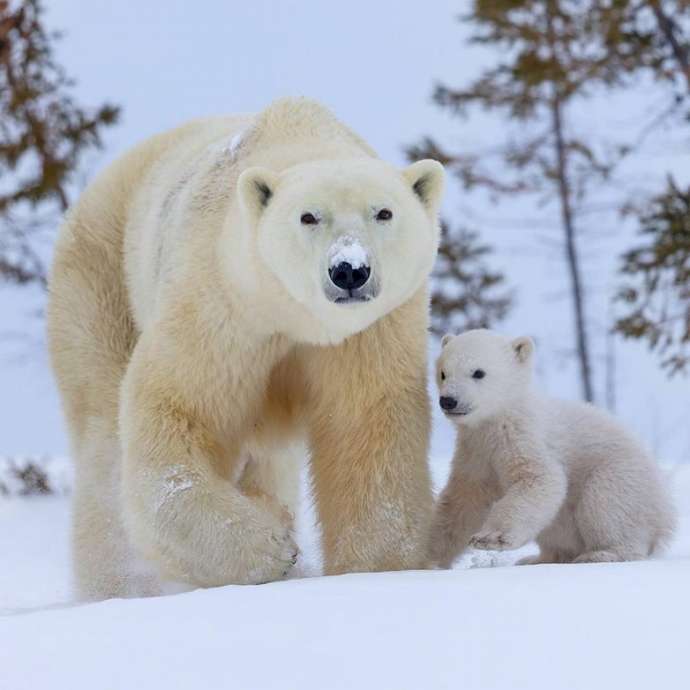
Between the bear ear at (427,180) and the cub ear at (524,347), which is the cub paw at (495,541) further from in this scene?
the bear ear at (427,180)

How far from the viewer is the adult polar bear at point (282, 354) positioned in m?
4.14

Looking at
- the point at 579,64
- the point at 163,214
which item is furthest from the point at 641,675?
the point at 579,64

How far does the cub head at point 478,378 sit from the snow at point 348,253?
0.96 m

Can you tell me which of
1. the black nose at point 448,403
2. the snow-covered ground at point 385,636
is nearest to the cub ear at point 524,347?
the black nose at point 448,403

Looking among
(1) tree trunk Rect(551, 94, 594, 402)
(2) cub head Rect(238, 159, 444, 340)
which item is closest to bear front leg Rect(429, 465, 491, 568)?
(2) cub head Rect(238, 159, 444, 340)

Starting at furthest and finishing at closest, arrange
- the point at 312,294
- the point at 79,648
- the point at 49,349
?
the point at 49,349 → the point at 312,294 → the point at 79,648

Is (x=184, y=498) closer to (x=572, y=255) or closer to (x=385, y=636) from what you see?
(x=385, y=636)

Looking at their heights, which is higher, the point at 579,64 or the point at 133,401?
the point at 579,64

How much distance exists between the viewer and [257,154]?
16.0ft

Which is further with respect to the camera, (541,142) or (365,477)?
(541,142)

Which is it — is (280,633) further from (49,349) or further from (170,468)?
(49,349)

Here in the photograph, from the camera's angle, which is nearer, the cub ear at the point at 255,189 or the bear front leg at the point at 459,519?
the cub ear at the point at 255,189

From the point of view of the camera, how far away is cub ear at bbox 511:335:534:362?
4898 millimetres

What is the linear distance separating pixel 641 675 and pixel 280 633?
863 mm
